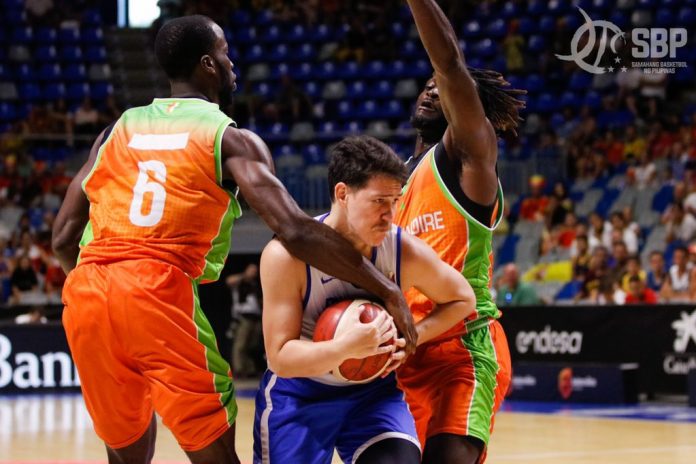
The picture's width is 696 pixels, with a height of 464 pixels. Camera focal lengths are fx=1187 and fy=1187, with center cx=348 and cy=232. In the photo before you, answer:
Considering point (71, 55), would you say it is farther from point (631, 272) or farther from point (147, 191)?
point (147, 191)

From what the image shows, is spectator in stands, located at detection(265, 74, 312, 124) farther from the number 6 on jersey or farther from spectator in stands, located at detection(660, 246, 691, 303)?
the number 6 on jersey

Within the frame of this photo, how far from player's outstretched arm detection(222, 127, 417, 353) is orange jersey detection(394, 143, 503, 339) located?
0.64 m

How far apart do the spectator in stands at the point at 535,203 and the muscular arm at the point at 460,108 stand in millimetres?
12394

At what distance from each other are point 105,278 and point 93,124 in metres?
16.0

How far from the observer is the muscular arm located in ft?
14.5

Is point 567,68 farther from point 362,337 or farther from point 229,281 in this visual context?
point 362,337

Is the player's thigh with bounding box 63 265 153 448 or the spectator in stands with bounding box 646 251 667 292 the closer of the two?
the player's thigh with bounding box 63 265 153 448

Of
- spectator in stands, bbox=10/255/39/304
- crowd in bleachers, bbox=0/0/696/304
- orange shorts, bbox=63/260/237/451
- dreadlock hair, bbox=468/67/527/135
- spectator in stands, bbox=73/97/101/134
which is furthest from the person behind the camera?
spectator in stands, bbox=73/97/101/134

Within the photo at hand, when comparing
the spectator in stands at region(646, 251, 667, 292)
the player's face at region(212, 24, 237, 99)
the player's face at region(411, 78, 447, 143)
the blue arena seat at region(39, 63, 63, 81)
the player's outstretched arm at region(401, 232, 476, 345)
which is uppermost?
the blue arena seat at region(39, 63, 63, 81)

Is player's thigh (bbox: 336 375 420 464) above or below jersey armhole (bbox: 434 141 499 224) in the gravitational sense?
below

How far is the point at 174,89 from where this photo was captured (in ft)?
15.0

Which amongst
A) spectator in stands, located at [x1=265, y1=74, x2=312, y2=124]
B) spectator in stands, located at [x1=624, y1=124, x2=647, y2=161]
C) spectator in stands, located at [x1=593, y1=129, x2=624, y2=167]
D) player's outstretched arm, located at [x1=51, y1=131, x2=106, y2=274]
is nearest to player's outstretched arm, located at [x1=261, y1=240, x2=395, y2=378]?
player's outstretched arm, located at [x1=51, y1=131, x2=106, y2=274]

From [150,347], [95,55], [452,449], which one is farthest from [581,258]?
[95,55]

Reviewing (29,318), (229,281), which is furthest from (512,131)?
(229,281)
